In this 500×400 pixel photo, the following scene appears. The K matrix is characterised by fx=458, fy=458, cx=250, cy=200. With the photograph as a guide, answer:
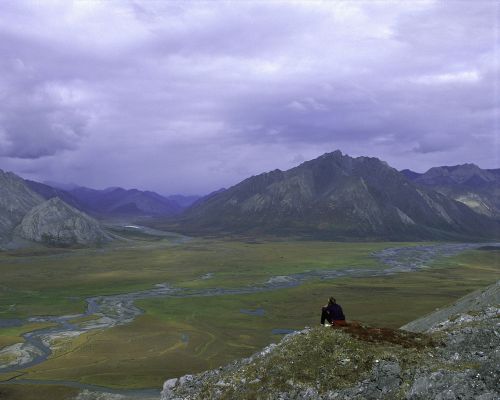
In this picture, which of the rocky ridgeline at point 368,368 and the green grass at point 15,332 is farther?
the green grass at point 15,332

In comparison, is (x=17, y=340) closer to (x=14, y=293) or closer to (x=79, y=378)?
(x=79, y=378)

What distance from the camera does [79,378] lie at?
53.4 metres

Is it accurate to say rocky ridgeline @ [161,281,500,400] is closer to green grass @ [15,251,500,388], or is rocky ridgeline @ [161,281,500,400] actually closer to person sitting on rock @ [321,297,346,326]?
person sitting on rock @ [321,297,346,326]

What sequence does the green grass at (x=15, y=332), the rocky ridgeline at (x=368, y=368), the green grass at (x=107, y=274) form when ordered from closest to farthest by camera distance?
the rocky ridgeline at (x=368, y=368) < the green grass at (x=15, y=332) < the green grass at (x=107, y=274)

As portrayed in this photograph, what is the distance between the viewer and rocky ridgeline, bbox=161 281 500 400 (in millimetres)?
22594

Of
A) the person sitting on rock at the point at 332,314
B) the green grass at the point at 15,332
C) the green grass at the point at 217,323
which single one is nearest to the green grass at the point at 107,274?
the green grass at the point at 15,332

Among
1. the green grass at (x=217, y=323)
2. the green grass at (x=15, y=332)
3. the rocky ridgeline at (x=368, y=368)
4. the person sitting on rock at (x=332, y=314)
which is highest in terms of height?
the person sitting on rock at (x=332, y=314)

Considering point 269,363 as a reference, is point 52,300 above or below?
below

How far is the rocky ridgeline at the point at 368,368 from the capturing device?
74.1 ft

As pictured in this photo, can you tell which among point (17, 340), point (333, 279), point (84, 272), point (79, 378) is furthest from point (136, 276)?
point (79, 378)

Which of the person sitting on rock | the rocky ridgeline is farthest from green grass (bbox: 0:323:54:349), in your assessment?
the person sitting on rock

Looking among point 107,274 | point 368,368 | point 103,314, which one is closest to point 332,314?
point 368,368

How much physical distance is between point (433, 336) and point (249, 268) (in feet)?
442

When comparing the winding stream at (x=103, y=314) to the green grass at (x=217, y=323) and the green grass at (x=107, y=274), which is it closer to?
the green grass at (x=217, y=323)
